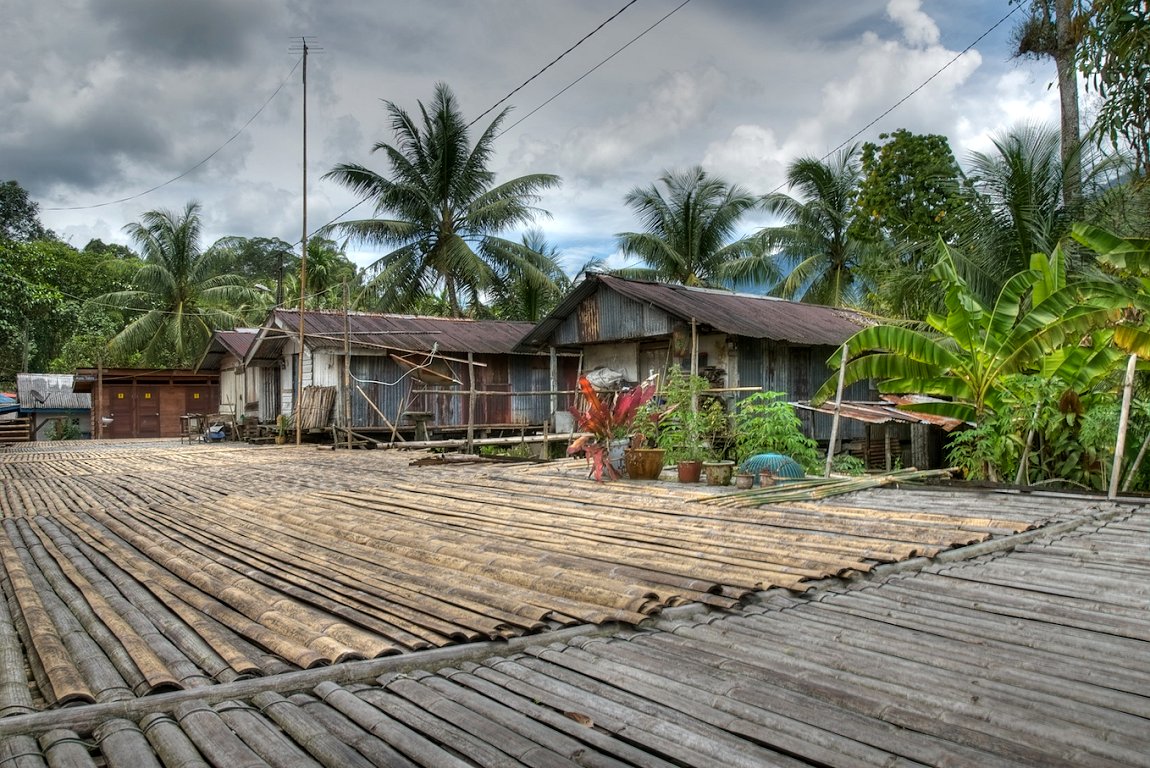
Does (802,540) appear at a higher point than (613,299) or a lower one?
lower

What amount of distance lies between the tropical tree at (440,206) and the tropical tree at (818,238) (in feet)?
22.4

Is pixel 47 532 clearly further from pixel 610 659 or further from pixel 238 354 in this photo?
pixel 238 354

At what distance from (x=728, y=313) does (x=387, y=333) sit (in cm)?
831

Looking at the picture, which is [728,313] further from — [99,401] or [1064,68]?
[99,401]

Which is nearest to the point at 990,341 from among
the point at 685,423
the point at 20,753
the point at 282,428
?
the point at 685,423

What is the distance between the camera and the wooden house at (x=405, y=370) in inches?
729

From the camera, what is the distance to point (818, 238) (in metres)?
23.0

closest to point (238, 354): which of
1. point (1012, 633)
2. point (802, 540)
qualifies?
point (802, 540)

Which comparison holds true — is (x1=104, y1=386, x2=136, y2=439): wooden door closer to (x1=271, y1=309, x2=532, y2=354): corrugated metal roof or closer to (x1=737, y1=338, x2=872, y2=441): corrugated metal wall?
(x1=271, y1=309, x2=532, y2=354): corrugated metal roof

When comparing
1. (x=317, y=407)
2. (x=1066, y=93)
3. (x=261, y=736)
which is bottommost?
(x=261, y=736)

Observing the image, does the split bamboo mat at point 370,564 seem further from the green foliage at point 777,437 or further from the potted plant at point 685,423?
the green foliage at point 777,437

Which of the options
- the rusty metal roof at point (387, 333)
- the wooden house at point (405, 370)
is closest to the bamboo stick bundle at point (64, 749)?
the wooden house at point (405, 370)

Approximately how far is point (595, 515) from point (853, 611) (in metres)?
2.84

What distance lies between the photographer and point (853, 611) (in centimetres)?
329
